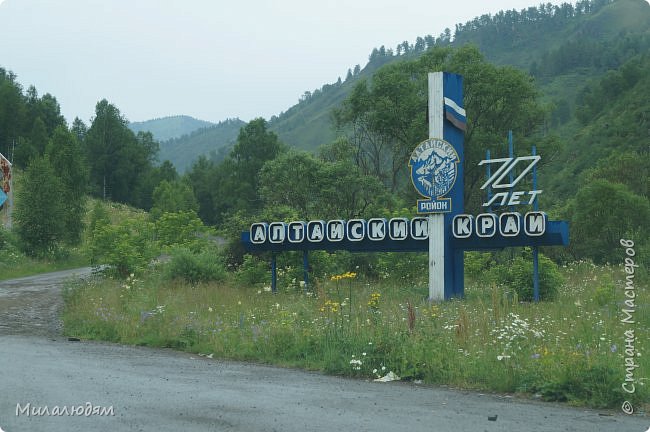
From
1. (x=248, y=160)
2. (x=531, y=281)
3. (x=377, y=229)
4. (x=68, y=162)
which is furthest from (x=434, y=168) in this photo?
(x=248, y=160)

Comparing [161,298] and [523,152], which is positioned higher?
[523,152]

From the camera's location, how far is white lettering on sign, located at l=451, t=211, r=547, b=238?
21.7 meters

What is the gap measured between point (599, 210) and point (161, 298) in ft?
100

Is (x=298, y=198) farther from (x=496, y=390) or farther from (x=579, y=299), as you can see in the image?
(x=496, y=390)

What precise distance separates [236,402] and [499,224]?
579 inches

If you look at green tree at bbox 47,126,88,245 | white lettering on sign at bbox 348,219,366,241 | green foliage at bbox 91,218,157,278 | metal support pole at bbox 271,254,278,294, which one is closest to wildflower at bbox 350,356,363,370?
white lettering on sign at bbox 348,219,366,241

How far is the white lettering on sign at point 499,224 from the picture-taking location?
21703 millimetres

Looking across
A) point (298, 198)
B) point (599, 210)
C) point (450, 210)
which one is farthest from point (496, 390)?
point (298, 198)

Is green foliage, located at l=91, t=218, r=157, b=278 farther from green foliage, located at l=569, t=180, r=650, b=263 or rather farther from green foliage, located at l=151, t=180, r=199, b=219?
green foliage, located at l=151, t=180, r=199, b=219

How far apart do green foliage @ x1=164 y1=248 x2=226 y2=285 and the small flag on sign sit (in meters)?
10.2

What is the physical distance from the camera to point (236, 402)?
932cm

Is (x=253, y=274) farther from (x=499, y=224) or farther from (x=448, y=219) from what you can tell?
(x=499, y=224)

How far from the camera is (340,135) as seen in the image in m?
63.5

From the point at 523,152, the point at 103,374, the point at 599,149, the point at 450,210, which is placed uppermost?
the point at 599,149
